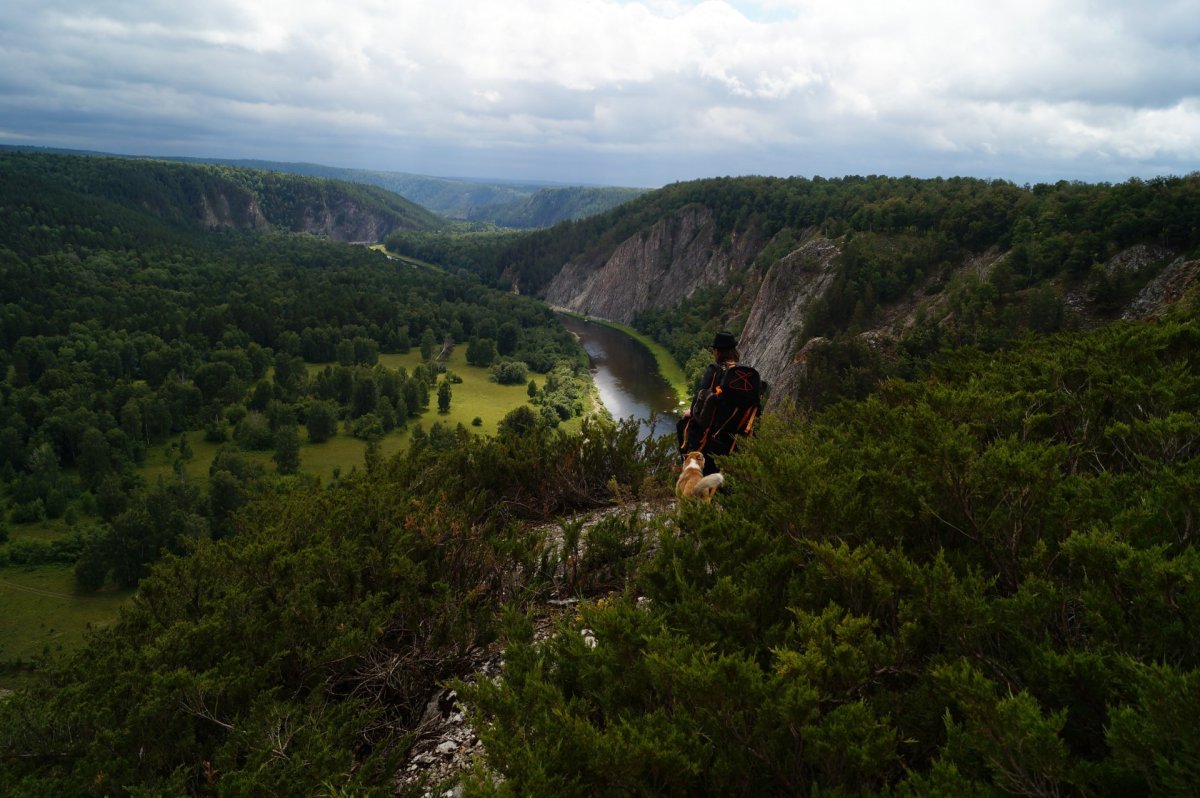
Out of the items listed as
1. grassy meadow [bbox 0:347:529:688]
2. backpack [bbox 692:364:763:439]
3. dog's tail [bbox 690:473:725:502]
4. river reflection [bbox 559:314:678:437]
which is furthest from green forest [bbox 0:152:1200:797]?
river reflection [bbox 559:314:678:437]

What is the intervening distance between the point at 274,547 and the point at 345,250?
561 ft

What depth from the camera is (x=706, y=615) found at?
461 centimetres

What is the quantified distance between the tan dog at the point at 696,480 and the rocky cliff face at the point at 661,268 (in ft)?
311

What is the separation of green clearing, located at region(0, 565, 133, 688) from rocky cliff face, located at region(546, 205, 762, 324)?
279ft

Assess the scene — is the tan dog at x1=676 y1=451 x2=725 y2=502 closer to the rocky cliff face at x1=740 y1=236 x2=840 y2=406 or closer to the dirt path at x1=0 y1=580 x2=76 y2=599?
the dirt path at x1=0 y1=580 x2=76 y2=599

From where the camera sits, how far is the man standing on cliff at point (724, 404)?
8047 millimetres

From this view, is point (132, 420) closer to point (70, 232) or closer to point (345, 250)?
point (70, 232)

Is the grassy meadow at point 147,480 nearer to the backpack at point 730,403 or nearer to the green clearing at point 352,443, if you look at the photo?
the green clearing at point 352,443

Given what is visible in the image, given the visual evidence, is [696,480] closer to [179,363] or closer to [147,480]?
[147,480]

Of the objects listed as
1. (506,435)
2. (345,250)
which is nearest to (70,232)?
(345,250)

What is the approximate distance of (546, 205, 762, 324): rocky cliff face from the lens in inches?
4195

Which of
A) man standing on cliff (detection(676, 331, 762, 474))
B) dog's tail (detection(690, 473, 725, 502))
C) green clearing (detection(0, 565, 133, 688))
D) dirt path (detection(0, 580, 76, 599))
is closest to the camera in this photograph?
dog's tail (detection(690, 473, 725, 502))

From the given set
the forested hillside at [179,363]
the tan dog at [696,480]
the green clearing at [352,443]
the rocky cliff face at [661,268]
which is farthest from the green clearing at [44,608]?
the rocky cliff face at [661,268]

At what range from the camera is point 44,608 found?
35.6 metres
